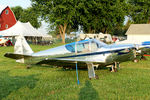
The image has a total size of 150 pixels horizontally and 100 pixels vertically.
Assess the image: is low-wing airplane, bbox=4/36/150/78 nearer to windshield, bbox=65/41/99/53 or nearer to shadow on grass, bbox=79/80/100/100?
windshield, bbox=65/41/99/53

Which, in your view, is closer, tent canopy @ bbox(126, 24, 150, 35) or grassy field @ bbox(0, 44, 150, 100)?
grassy field @ bbox(0, 44, 150, 100)

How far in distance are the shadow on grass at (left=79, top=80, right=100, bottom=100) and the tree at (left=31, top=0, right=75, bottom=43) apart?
40242mm

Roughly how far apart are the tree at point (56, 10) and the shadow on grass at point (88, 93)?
40.2 meters

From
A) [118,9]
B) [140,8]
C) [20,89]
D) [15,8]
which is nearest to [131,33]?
[118,9]

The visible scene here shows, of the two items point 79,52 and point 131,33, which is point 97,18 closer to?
point 131,33

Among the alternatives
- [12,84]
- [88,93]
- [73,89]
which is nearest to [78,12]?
[12,84]

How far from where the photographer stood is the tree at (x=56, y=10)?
46.1 m

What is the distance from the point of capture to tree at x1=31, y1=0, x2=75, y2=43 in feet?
151

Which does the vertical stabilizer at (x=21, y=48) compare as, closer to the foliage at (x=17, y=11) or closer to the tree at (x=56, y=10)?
the tree at (x=56, y=10)

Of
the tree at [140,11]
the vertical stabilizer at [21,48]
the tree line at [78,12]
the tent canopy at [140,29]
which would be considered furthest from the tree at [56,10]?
the vertical stabilizer at [21,48]

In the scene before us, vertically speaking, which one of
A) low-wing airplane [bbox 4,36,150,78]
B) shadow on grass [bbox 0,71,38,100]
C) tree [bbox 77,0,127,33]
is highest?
tree [bbox 77,0,127,33]

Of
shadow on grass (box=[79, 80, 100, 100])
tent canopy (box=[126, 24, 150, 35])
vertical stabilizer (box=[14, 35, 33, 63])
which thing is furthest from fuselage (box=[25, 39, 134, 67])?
tent canopy (box=[126, 24, 150, 35])

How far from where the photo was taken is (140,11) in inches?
2672

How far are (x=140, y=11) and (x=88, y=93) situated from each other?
68.5m
